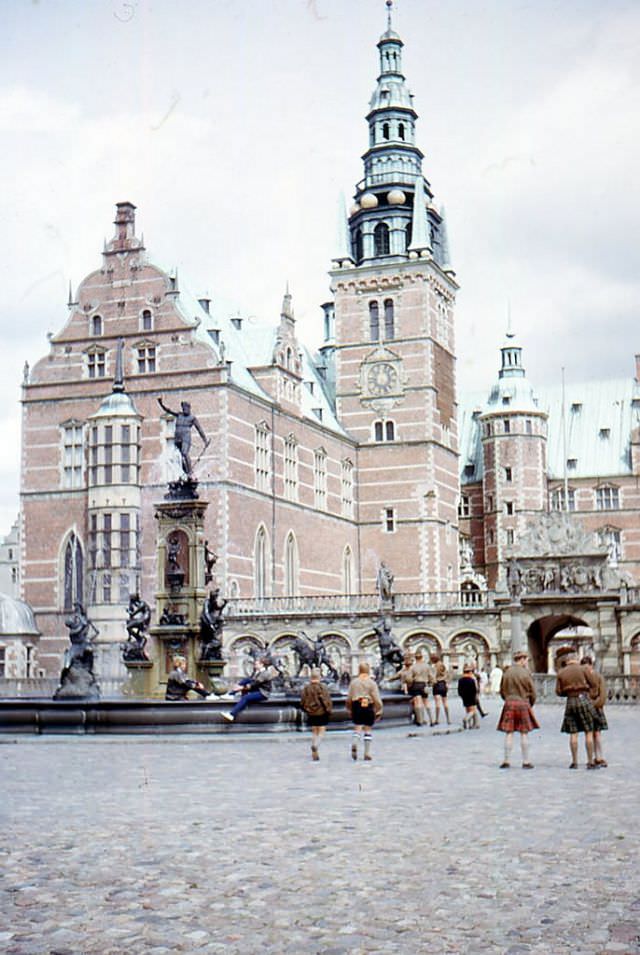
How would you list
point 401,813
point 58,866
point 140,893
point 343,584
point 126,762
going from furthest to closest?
point 343,584 < point 126,762 < point 401,813 < point 58,866 < point 140,893

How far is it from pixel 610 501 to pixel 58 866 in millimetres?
72023

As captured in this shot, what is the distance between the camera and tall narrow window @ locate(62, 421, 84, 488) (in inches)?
2061

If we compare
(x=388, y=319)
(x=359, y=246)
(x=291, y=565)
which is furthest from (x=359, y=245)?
(x=291, y=565)

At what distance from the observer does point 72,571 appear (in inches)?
2028

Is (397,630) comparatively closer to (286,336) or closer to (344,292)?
(286,336)

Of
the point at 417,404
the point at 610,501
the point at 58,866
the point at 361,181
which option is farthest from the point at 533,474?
the point at 58,866

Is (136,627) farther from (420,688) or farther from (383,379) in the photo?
(383,379)

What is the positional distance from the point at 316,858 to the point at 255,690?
40.1 feet

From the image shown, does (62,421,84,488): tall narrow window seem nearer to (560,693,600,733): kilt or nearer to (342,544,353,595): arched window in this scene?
(342,544,353,595): arched window

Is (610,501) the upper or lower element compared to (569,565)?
upper

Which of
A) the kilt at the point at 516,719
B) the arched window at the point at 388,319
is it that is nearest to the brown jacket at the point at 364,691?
the kilt at the point at 516,719

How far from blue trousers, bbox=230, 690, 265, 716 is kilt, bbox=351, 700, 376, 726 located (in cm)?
347

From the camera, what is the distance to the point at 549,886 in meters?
8.27

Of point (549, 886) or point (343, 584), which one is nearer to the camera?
point (549, 886)
